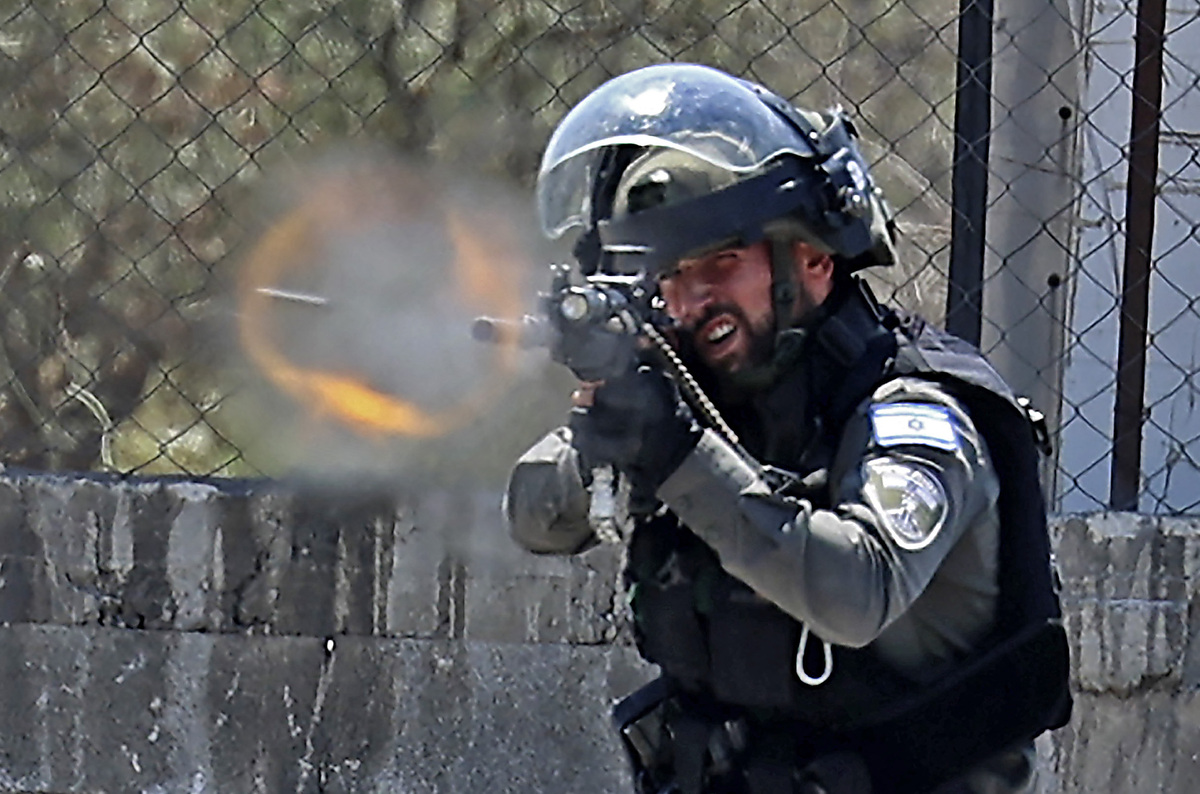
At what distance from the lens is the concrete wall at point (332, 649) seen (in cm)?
367

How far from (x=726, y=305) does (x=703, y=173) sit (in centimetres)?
18

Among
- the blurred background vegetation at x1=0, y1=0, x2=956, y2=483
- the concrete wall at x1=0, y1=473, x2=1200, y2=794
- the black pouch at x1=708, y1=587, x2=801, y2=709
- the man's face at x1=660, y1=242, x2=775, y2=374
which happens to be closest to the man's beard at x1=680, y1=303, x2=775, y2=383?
the man's face at x1=660, y1=242, x2=775, y2=374

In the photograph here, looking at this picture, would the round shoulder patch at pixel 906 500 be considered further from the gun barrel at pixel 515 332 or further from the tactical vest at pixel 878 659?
the gun barrel at pixel 515 332

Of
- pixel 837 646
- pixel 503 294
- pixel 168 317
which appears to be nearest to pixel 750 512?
pixel 837 646

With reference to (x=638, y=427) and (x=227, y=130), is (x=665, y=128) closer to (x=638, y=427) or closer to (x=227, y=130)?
(x=638, y=427)

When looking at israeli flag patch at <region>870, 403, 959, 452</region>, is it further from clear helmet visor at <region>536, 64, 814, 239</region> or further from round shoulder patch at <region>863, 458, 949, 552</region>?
clear helmet visor at <region>536, 64, 814, 239</region>

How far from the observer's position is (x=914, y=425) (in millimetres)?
2346

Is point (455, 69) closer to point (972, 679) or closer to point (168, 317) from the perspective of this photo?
point (168, 317)

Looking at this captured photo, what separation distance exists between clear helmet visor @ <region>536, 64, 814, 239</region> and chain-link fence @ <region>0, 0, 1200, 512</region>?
1105mm

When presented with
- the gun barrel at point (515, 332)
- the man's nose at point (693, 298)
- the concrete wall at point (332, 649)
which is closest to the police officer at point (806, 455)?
the man's nose at point (693, 298)

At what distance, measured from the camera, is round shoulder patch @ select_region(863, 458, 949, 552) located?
2264 mm

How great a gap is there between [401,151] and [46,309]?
0.80 meters

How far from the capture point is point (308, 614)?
12.2 ft

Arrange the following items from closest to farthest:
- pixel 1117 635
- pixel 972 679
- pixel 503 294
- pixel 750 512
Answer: pixel 750 512 → pixel 972 679 → pixel 503 294 → pixel 1117 635
